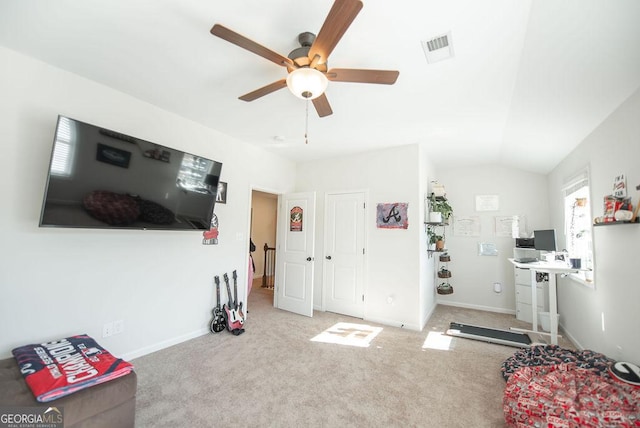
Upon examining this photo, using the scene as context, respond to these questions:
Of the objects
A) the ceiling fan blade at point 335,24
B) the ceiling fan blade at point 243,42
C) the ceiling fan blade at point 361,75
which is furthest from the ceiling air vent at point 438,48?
the ceiling fan blade at point 243,42

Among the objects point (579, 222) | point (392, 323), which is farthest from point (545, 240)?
point (392, 323)

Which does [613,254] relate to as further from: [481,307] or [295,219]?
[295,219]

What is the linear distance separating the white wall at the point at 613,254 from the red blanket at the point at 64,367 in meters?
3.81

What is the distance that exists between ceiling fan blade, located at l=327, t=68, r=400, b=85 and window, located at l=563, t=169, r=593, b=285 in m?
2.74

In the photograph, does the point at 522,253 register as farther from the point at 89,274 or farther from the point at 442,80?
the point at 89,274

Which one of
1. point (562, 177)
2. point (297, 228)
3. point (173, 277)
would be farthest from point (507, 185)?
point (173, 277)

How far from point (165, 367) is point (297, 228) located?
2.58 metres

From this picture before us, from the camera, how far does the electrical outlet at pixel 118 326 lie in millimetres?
2578

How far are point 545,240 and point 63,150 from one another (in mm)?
5646

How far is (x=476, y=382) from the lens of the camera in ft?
7.93

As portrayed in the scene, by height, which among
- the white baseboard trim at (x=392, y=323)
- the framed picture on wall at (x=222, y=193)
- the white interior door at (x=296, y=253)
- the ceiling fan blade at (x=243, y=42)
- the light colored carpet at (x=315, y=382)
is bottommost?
the light colored carpet at (x=315, y=382)

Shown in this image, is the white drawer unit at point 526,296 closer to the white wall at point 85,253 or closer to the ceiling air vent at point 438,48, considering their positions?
the ceiling air vent at point 438,48

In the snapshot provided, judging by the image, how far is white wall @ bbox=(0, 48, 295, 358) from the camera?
2074 millimetres

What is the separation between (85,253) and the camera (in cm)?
241
